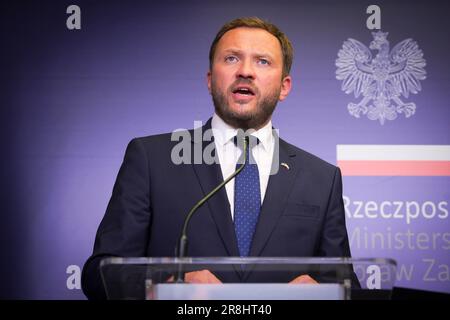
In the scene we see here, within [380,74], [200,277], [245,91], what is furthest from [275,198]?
[380,74]

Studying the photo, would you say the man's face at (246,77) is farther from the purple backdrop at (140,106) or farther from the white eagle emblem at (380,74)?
the white eagle emblem at (380,74)

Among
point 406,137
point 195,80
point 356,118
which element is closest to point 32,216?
point 195,80

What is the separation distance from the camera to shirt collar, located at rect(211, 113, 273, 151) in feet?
8.30

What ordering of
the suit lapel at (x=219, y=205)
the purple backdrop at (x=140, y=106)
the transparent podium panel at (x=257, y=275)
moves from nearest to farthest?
the transparent podium panel at (x=257, y=275) → the suit lapel at (x=219, y=205) → the purple backdrop at (x=140, y=106)

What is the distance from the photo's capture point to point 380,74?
3332 mm

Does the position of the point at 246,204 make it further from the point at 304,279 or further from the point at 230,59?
the point at 304,279

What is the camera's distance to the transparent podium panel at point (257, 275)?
1387 millimetres

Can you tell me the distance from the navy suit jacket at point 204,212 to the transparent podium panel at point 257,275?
2.03 ft

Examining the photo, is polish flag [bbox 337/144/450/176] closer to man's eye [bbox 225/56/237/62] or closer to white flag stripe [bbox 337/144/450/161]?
white flag stripe [bbox 337/144/450/161]

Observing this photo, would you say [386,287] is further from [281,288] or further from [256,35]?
[256,35]

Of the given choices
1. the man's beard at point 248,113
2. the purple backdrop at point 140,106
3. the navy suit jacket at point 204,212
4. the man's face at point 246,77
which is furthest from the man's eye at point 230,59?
the purple backdrop at point 140,106

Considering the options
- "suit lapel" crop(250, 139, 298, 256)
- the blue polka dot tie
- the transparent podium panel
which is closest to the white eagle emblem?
"suit lapel" crop(250, 139, 298, 256)

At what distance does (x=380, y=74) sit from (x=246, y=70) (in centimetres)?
108
